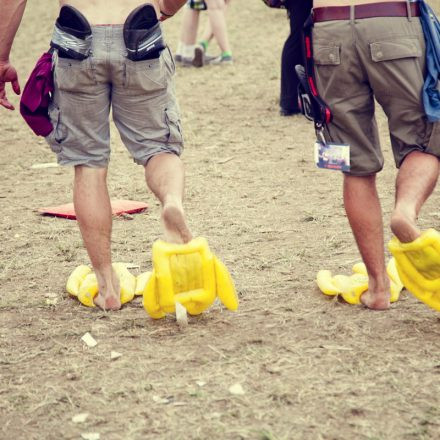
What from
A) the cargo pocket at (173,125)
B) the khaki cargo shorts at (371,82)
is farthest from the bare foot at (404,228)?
the cargo pocket at (173,125)

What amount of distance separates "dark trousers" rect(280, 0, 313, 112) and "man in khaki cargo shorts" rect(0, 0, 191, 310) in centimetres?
339

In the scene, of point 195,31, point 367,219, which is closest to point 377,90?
point 367,219

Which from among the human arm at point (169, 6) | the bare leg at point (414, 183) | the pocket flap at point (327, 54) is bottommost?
the bare leg at point (414, 183)

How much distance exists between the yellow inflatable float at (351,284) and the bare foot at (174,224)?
79 centimetres

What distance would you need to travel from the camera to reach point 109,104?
3.95 m

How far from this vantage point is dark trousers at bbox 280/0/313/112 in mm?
7395

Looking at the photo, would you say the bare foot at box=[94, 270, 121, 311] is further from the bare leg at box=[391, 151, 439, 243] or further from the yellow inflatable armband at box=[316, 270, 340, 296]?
the bare leg at box=[391, 151, 439, 243]

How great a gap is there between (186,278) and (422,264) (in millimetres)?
922

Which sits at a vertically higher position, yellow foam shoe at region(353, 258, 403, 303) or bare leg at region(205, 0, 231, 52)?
yellow foam shoe at region(353, 258, 403, 303)

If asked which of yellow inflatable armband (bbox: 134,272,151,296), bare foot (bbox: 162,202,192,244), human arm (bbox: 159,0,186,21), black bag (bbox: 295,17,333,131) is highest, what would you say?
human arm (bbox: 159,0,186,21)

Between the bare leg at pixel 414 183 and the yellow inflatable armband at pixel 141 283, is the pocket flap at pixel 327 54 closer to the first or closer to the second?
the bare leg at pixel 414 183

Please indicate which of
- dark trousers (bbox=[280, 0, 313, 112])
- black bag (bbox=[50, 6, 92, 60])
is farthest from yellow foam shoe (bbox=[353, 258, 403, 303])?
dark trousers (bbox=[280, 0, 313, 112])

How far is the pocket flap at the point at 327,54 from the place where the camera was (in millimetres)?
3613

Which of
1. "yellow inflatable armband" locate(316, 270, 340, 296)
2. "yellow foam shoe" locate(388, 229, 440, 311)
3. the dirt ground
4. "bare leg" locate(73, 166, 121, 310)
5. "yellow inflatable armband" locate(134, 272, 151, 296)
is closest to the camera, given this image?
the dirt ground
